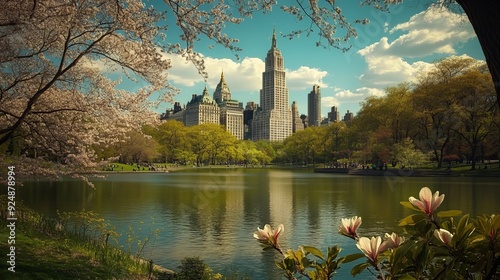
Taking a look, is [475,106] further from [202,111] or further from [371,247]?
[202,111]

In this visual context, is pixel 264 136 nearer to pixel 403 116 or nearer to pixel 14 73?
pixel 403 116

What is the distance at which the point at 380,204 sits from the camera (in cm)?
2109

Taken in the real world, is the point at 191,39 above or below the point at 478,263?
above

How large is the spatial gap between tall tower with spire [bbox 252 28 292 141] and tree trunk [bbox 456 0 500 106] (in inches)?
7361

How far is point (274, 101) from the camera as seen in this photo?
7638 inches

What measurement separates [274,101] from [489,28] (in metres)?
193

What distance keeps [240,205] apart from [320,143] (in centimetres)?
7078

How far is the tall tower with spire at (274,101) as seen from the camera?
190125 mm

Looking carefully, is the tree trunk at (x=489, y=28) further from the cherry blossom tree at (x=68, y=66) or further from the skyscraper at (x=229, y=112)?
the skyscraper at (x=229, y=112)

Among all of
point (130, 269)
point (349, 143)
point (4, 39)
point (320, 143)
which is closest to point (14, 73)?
point (4, 39)

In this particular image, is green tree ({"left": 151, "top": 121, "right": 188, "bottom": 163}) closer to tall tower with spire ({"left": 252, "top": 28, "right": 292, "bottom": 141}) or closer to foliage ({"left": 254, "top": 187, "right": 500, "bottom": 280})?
foliage ({"left": 254, "top": 187, "right": 500, "bottom": 280})

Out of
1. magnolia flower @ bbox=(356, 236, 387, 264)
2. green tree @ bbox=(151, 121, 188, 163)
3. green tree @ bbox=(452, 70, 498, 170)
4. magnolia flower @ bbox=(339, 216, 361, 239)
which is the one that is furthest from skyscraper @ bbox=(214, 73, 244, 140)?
magnolia flower @ bbox=(356, 236, 387, 264)

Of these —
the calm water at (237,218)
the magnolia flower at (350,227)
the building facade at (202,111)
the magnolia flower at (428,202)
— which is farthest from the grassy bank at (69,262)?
the building facade at (202,111)

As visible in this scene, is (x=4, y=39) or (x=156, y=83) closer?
(x=4, y=39)
